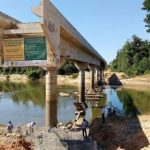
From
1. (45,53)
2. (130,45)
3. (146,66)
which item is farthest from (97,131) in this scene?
(130,45)

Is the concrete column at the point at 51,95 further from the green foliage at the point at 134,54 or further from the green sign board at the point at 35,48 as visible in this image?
the green foliage at the point at 134,54

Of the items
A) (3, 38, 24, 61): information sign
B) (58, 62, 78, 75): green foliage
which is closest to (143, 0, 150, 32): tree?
(3, 38, 24, 61): information sign

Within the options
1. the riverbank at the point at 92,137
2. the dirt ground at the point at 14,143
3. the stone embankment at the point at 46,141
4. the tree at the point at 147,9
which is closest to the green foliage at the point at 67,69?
the tree at the point at 147,9

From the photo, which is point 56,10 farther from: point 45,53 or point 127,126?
point 127,126

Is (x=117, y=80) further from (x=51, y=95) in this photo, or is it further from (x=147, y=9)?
(x=51, y=95)

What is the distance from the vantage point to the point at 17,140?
20859mm

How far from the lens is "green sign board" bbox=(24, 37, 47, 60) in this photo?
21.9 metres

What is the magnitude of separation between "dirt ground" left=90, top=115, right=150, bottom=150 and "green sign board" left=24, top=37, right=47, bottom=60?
6.49 meters

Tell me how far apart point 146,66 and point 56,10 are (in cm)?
8569

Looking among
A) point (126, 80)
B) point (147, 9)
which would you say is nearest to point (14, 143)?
point (147, 9)

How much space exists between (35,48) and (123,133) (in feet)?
26.4

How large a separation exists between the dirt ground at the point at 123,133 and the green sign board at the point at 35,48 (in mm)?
6494

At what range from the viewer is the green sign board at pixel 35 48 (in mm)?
21906

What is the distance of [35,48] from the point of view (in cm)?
2202
